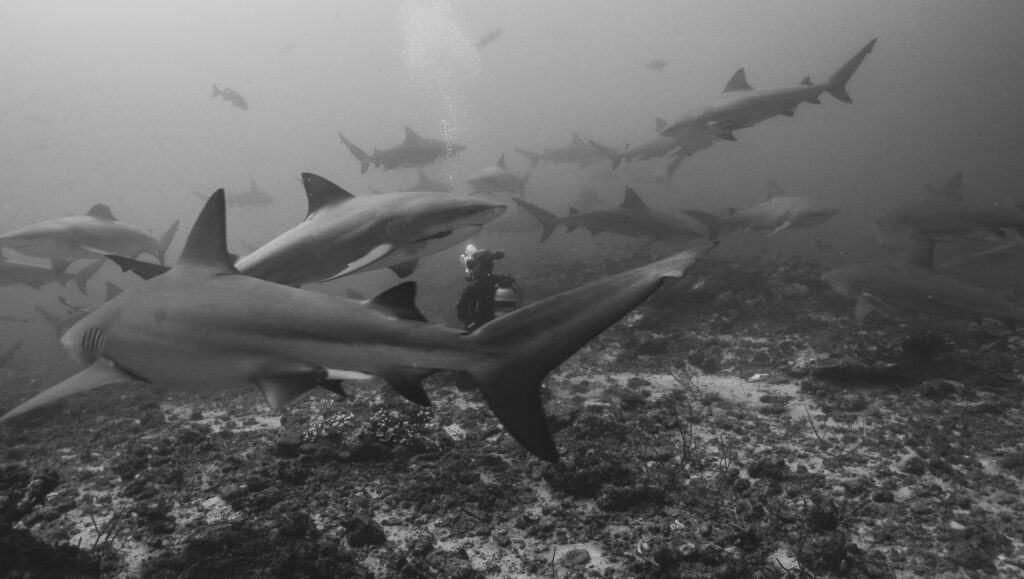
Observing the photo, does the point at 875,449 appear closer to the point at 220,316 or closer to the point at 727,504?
the point at 727,504

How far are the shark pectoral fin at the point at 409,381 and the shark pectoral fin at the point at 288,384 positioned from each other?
37 centimetres

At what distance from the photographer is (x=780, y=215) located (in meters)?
10.6

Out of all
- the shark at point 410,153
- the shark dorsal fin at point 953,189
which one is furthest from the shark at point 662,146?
the shark dorsal fin at point 953,189

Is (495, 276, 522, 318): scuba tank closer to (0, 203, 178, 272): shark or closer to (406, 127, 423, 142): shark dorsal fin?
(0, 203, 178, 272): shark

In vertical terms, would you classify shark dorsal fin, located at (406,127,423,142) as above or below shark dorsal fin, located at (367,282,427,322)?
above

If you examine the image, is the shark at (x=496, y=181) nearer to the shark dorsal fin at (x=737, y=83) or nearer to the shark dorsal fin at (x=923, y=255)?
the shark dorsal fin at (x=737, y=83)

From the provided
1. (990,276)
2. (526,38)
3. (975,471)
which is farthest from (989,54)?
(975,471)

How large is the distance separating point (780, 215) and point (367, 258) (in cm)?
1069

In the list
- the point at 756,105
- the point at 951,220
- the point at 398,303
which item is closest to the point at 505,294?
the point at 398,303

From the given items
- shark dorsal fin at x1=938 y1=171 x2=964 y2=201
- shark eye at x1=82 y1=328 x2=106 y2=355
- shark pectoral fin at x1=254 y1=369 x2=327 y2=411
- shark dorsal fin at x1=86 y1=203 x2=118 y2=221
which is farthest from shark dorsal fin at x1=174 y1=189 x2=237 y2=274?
shark dorsal fin at x1=938 y1=171 x2=964 y2=201

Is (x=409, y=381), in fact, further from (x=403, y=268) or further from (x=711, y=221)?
(x=711, y=221)

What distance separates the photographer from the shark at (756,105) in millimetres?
8773

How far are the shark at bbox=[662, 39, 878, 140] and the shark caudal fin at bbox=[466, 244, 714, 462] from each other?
8974 millimetres

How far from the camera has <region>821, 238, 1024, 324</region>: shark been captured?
5.95 meters
